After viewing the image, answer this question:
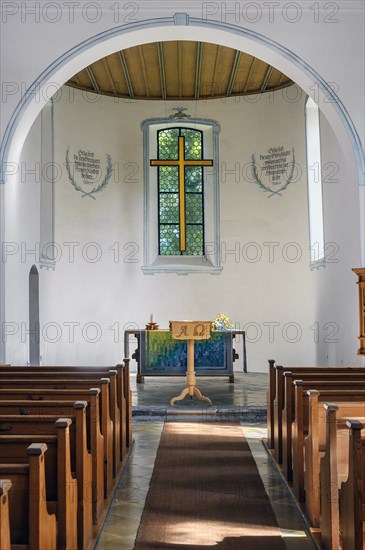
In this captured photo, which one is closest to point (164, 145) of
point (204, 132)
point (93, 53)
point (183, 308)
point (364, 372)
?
point (204, 132)

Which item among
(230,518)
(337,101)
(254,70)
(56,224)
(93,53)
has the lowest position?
(230,518)

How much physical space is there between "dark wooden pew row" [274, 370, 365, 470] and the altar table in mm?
4246

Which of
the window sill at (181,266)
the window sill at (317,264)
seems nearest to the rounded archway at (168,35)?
the window sill at (317,264)

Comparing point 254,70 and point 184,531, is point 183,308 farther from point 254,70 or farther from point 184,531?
point 184,531

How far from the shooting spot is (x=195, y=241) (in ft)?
40.3

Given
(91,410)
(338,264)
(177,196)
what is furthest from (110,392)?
(177,196)

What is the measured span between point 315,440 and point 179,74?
8836 millimetres

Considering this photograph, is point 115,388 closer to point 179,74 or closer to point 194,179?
point 179,74

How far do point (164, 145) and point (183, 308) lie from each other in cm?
316

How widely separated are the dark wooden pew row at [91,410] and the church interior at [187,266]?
0.02 meters

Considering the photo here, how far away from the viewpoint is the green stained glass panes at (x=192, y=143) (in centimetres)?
1248

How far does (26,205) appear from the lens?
374 inches

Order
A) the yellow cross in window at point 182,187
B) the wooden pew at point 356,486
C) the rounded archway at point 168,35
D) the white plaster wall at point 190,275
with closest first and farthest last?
the wooden pew at point 356,486, the rounded archway at point 168,35, the yellow cross in window at point 182,187, the white plaster wall at point 190,275

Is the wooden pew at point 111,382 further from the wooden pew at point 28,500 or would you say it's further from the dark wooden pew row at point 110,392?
the wooden pew at point 28,500
